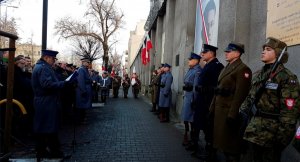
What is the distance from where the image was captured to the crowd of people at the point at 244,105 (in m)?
4.01

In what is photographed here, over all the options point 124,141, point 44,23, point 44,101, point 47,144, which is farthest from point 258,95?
point 44,23

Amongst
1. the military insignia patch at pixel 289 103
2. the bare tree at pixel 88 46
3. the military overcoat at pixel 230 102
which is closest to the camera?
the military insignia patch at pixel 289 103

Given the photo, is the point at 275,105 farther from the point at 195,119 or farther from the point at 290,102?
the point at 195,119

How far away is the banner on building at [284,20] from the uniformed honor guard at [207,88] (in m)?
1.07

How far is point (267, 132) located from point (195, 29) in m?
8.37

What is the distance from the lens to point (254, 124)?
167 inches

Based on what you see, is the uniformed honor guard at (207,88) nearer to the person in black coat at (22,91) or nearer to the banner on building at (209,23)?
→ the banner on building at (209,23)

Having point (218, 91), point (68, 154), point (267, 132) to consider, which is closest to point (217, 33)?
point (218, 91)

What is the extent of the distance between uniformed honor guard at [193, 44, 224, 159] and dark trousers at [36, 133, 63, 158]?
8.54 feet

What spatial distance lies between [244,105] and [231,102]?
2.29 feet

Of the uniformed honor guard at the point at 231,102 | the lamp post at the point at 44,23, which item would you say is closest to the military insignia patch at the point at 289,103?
the uniformed honor guard at the point at 231,102

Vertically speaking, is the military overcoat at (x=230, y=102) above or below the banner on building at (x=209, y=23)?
below

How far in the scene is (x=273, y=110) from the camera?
4.11 meters

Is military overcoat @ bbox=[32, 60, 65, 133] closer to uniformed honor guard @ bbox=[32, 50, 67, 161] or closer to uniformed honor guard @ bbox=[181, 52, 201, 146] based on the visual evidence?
uniformed honor guard @ bbox=[32, 50, 67, 161]
